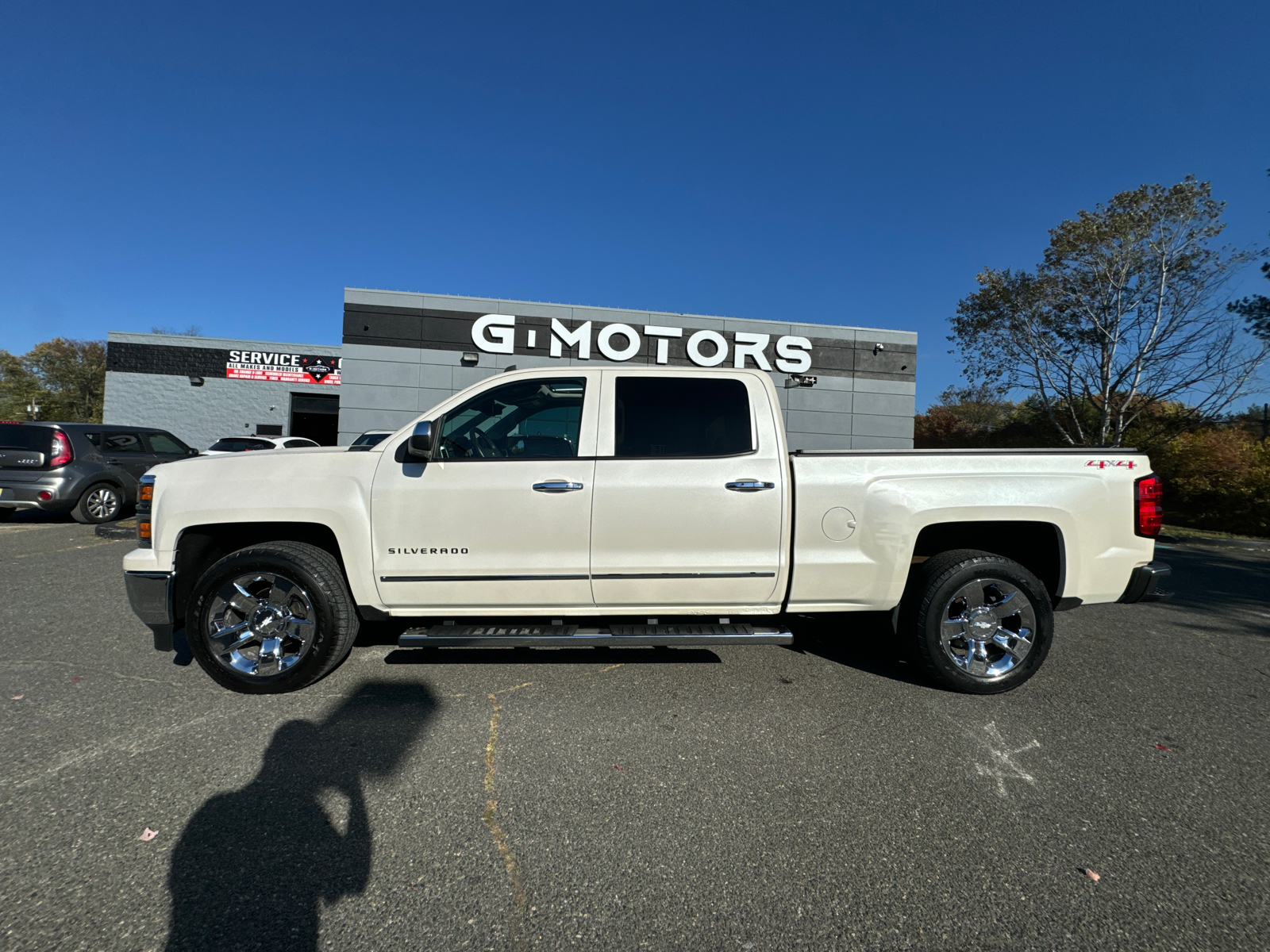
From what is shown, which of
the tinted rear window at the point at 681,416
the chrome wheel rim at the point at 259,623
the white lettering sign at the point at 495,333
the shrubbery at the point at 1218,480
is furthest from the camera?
the white lettering sign at the point at 495,333

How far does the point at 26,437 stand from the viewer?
9.91 m

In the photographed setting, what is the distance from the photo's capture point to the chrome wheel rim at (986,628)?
3688mm

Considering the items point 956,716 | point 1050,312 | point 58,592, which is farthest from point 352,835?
point 1050,312

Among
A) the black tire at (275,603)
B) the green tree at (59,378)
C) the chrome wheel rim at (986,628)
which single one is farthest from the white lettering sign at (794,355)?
the green tree at (59,378)

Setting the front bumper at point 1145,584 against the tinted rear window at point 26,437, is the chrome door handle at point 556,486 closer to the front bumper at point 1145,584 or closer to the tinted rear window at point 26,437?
the front bumper at point 1145,584

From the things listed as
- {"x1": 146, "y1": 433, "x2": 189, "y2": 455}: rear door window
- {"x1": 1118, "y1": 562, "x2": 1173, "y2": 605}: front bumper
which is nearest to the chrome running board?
{"x1": 1118, "y1": 562, "x2": 1173, "y2": 605}: front bumper

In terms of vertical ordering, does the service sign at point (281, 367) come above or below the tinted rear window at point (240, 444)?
above

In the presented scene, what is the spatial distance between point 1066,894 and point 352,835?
2.47 meters

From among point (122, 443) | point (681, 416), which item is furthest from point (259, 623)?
point (122, 443)

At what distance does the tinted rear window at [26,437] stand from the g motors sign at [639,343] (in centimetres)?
886

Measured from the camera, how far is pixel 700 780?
8.97 feet

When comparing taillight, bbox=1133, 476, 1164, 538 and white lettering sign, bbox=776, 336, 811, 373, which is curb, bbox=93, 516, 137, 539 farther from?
white lettering sign, bbox=776, 336, 811, 373

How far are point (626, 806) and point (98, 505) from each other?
11.5 metres

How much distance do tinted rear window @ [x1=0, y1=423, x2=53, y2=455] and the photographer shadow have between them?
1021 cm
